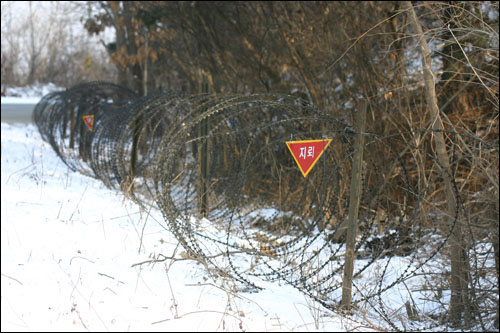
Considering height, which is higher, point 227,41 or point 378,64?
point 227,41

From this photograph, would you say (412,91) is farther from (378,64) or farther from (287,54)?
(287,54)

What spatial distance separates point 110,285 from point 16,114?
19.5m

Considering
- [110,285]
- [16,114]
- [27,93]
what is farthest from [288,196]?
[27,93]

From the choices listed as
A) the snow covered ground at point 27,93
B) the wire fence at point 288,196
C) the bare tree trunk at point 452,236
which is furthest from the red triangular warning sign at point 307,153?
the snow covered ground at point 27,93

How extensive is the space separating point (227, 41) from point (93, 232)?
6.36 meters

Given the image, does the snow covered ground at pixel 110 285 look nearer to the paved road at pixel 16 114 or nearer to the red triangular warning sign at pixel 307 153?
the red triangular warning sign at pixel 307 153

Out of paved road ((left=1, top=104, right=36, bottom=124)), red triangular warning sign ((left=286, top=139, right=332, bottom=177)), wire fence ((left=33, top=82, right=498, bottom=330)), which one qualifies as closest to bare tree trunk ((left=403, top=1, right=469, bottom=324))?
wire fence ((left=33, top=82, right=498, bottom=330))

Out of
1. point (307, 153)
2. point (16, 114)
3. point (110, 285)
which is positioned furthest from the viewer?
point (16, 114)

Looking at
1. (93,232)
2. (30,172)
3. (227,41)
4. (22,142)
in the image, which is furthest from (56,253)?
(22,142)

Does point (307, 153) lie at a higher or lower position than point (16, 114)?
lower

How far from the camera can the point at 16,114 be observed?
20.7 m

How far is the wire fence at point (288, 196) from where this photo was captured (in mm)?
4324

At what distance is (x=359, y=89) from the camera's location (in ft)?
25.5

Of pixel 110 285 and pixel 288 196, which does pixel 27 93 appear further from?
pixel 110 285
